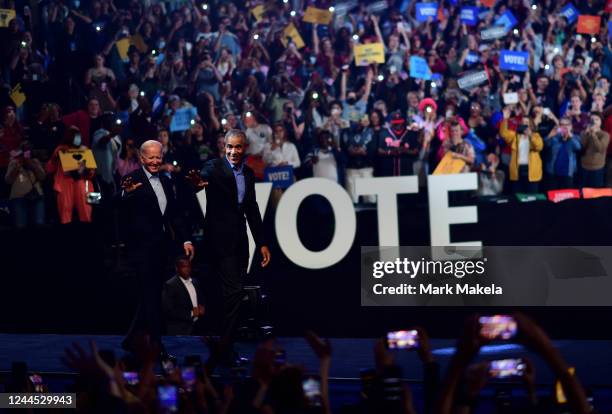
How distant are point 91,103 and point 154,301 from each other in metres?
5.06

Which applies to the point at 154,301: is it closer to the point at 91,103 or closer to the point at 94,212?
A: the point at 94,212

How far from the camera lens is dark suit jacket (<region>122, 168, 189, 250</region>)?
7051 millimetres

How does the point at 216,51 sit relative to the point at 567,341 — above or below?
above

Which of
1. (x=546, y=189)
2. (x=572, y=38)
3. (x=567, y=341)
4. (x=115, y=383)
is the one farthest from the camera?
(x=572, y=38)

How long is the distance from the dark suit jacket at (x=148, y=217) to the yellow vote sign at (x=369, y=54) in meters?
6.61

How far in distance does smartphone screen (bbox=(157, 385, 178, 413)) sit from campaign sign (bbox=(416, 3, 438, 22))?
11.3 m

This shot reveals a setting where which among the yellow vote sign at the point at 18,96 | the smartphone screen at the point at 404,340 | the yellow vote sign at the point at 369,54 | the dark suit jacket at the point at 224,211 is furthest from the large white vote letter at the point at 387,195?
the smartphone screen at the point at 404,340

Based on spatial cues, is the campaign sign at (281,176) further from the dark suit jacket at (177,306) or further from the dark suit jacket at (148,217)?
the dark suit jacket at (148,217)

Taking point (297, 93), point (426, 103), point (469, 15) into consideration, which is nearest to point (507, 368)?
point (426, 103)

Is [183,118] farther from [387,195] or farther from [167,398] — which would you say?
[167,398]

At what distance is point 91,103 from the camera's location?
11.7 m

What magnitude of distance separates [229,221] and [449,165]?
5603 millimetres

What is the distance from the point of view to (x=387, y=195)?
1047cm

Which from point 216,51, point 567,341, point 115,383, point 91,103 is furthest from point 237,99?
point 115,383
